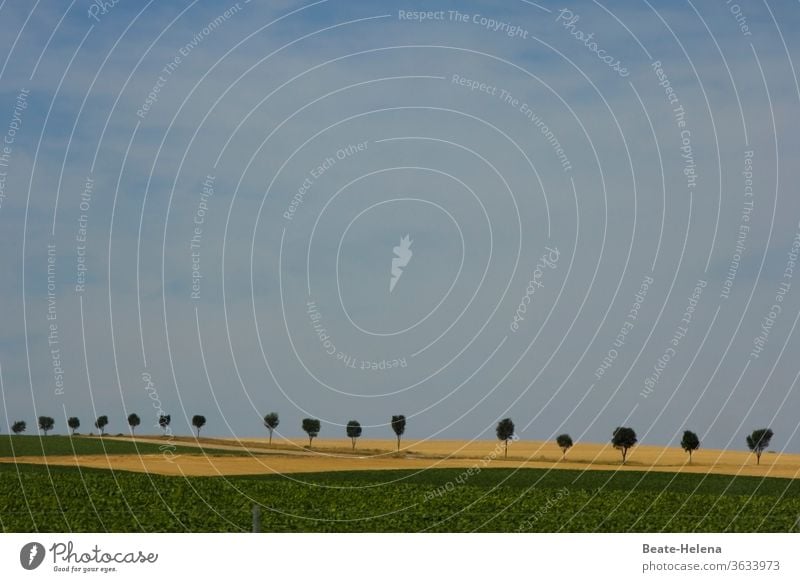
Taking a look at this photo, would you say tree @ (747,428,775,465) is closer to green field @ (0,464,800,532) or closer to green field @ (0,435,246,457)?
green field @ (0,464,800,532)

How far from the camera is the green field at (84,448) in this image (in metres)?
68.5

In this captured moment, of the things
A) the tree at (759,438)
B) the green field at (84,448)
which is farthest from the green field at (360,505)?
the green field at (84,448)

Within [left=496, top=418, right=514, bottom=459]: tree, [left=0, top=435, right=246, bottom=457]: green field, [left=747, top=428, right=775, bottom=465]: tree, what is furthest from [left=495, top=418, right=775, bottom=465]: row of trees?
[left=0, top=435, right=246, bottom=457]: green field

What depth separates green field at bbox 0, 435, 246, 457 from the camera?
225 ft

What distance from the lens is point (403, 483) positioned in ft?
175
